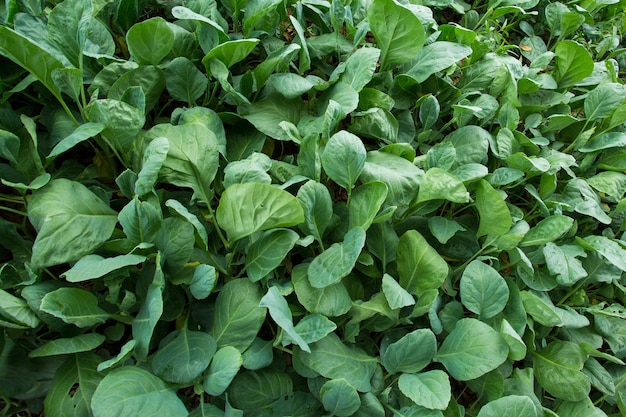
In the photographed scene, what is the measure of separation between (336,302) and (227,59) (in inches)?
24.3

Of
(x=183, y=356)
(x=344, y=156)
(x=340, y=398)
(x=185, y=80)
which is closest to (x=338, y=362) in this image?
(x=340, y=398)

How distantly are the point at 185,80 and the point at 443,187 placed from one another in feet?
2.14

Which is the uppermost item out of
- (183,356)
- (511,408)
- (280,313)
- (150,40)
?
(150,40)

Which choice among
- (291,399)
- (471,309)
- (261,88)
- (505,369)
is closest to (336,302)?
(291,399)

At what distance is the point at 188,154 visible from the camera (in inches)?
38.4

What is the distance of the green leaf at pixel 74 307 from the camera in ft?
2.58

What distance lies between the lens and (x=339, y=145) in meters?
0.99

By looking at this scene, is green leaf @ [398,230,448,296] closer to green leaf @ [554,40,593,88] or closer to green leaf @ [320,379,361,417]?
green leaf @ [320,379,361,417]

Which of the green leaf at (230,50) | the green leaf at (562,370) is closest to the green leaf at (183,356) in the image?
the green leaf at (230,50)

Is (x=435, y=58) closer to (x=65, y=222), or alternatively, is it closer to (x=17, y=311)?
(x=65, y=222)

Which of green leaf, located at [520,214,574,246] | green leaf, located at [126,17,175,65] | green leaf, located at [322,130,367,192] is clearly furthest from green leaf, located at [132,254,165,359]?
green leaf, located at [520,214,574,246]

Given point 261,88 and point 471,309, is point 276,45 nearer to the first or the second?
point 261,88

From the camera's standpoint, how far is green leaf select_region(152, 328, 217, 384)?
33.4 inches

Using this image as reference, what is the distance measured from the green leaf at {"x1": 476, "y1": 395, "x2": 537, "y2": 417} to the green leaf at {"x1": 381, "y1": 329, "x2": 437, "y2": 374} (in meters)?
0.14
